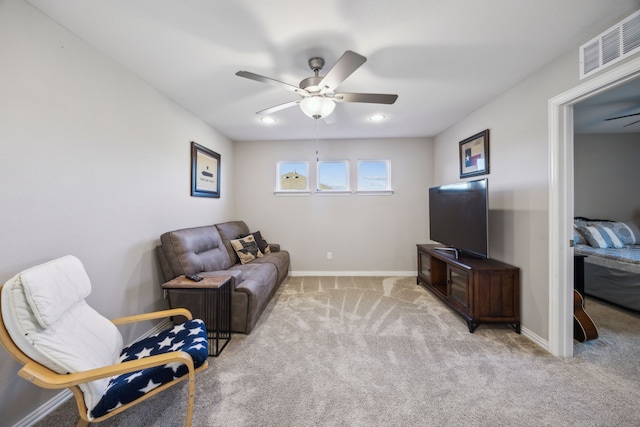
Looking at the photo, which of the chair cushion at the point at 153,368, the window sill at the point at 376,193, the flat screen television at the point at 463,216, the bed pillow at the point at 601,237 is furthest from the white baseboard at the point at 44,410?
the bed pillow at the point at 601,237

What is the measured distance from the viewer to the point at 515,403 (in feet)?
4.77

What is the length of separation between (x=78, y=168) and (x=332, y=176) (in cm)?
323

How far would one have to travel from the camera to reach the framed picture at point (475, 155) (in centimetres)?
270

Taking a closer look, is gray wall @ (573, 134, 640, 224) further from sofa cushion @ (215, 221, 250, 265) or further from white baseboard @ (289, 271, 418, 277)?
sofa cushion @ (215, 221, 250, 265)

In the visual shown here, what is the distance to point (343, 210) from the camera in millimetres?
4141

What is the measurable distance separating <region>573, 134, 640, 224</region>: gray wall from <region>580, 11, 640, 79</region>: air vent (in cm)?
310

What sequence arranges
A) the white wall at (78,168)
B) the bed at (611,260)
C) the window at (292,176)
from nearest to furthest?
the white wall at (78,168) → the bed at (611,260) → the window at (292,176)

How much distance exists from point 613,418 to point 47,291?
3.17m

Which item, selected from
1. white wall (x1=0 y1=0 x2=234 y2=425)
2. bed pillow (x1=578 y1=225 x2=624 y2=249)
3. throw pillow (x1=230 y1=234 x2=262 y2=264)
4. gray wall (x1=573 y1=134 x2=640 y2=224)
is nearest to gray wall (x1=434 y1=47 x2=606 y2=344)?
bed pillow (x1=578 y1=225 x2=624 y2=249)

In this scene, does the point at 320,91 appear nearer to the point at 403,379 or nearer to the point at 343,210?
the point at 403,379

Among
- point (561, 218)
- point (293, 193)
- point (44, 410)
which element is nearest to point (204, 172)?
point (293, 193)

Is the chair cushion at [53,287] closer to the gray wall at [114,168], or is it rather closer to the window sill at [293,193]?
the gray wall at [114,168]

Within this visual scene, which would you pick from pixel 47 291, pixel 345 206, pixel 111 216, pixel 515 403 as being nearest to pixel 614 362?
pixel 515 403

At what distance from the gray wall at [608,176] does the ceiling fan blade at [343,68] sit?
14.9ft
